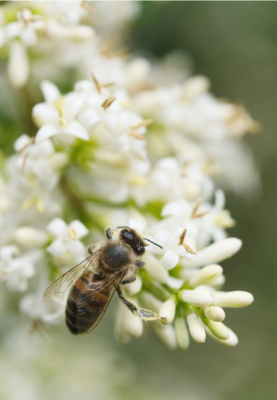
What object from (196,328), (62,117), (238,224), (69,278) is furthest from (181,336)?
(238,224)

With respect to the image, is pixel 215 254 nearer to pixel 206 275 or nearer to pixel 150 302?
pixel 206 275

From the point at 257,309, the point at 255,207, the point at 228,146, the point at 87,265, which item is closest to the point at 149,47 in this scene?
the point at 228,146

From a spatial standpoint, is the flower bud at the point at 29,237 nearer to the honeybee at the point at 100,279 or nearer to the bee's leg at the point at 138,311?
the honeybee at the point at 100,279

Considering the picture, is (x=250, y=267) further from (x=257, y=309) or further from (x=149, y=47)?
(x=149, y=47)

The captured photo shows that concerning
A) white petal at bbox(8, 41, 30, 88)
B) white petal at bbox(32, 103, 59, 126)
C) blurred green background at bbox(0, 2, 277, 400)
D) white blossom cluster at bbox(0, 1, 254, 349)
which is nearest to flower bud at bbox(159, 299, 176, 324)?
white blossom cluster at bbox(0, 1, 254, 349)

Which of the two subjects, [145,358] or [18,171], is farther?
[145,358]

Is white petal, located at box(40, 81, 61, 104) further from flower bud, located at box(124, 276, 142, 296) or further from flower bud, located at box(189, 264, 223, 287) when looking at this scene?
flower bud, located at box(189, 264, 223, 287)
